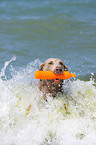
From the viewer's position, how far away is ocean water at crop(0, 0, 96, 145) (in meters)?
4.62

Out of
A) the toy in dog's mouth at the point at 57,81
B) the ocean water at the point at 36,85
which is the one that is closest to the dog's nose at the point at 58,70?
the toy in dog's mouth at the point at 57,81

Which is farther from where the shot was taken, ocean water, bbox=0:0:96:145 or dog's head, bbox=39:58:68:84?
dog's head, bbox=39:58:68:84

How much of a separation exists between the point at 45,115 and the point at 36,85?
0.78 metres

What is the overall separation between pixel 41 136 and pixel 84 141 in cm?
78

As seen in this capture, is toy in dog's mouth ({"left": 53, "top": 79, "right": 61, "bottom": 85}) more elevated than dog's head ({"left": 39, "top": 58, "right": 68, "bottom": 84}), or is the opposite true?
dog's head ({"left": 39, "top": 58, "right": 68, "bottom": 84})

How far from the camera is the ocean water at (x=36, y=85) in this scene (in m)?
4.62

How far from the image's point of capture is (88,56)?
9.09m

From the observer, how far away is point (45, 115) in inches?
193

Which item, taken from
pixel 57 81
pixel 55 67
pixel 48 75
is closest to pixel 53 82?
pixel 57 81

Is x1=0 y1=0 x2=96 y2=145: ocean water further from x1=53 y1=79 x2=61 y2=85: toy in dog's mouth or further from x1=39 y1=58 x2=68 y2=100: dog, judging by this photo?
x1=53 y1=79 x2=61 y2=85: toy in dog's mouth

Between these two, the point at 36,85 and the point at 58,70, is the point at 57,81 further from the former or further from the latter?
the point at 36,85

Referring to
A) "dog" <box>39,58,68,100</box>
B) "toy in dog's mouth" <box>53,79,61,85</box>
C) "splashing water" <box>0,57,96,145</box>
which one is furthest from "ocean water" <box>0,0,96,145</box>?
"toy in dog's mouth" <box>53,79,61,85</box>

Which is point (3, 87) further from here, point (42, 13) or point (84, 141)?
point (42, 13)

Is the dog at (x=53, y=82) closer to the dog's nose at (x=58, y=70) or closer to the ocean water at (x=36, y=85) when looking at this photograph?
the dog's nose at (x=58, y=70)
